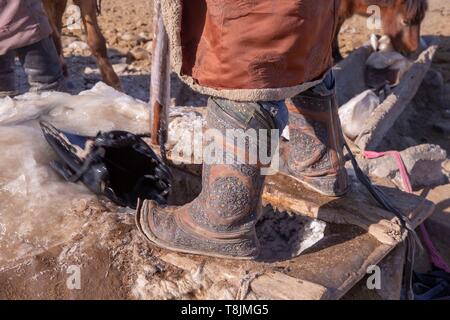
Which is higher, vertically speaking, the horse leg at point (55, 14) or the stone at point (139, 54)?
the horse leg at point (55, 14)

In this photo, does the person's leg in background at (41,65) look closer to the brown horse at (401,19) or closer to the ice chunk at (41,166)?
the ice chunk at (41,166)

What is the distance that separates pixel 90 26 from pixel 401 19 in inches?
128

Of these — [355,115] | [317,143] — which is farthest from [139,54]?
[317,143]

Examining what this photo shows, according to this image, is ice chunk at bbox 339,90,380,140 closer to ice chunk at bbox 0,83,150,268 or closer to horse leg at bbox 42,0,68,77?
ice chunk at bbox 0,83,150,268

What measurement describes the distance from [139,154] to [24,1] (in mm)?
1377

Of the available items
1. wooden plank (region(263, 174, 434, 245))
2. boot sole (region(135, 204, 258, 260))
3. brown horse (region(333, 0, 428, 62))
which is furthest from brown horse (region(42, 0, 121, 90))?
boot sole (region(135, 204, 258, 260))

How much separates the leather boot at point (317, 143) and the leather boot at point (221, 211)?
1.61 feet

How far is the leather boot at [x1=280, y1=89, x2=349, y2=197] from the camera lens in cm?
227

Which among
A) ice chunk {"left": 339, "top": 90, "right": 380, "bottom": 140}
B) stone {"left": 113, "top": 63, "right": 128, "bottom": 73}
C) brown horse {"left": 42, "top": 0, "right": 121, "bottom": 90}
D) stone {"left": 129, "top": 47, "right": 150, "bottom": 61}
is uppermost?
brown horse {"left": 42, "top": 0, "right": 121, "bottom": 90}

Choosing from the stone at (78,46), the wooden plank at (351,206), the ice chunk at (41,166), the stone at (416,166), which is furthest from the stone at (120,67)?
→ the wooden plank at (351,206)

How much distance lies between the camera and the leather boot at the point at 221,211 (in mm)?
1805

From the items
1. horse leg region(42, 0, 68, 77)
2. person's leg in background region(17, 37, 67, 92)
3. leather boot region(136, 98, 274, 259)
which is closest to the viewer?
leather boot region(136, 98, 274, 259)

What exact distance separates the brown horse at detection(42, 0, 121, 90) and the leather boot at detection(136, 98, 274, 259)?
3501 millimetres

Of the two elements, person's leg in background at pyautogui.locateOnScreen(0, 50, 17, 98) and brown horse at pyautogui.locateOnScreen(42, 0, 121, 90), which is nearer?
person's leg in background at pyautogui.locateOnScreen(0, 50, 17, 98)
